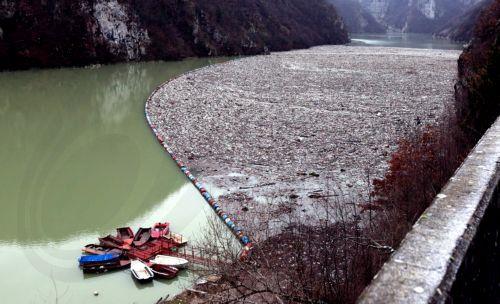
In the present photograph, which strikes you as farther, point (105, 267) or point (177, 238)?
point (177, 238)

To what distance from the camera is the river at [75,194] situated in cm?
918

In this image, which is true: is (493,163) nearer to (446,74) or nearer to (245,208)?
(245,208)

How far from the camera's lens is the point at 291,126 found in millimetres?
21234

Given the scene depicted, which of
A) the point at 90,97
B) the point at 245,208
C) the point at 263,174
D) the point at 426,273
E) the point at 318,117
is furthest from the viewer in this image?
the point at 90,97

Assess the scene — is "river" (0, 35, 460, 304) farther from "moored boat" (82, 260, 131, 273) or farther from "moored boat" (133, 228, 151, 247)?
"moored boat" (133, 228, 151, 247)

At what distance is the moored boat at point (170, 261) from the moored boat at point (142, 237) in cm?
81

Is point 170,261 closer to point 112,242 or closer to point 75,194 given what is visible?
point 112,242

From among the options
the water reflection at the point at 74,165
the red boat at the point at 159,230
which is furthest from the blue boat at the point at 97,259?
the water reflection at the point at 74,165

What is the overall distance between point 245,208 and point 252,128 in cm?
913

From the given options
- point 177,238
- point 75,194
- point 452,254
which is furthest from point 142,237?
point 452,254

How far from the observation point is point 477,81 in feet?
37.4

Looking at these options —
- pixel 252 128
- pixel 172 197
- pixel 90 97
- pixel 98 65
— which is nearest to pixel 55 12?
pixel 98 65

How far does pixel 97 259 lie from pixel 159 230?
1942mm

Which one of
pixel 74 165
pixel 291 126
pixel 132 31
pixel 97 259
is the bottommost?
pixel 97 259
